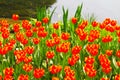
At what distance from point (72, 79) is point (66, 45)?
100 centimetres

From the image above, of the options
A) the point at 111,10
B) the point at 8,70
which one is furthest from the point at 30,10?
the point at 8,70

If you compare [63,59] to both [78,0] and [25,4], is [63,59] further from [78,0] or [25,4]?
[78,0]

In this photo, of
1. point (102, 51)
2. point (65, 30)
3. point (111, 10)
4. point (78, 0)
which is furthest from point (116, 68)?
point (78, 0)

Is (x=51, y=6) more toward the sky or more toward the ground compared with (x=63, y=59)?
more toward the sky

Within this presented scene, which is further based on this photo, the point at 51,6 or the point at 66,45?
the point at 51,6

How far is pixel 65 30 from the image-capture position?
902 cm

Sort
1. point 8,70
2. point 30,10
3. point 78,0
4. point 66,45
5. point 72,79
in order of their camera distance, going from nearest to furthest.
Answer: point 72,79 → point 8,70 → point 66,45 → point 30,10 → point 78,0

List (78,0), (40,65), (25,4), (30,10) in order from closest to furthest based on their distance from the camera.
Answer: (40,65) → (30,10) → (25,4) → (78,0)

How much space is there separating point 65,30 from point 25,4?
6.82m

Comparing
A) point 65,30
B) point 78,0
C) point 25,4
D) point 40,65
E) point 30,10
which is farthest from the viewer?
point 78,0

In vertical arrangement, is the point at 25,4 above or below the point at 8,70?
above

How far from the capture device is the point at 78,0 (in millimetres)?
17609

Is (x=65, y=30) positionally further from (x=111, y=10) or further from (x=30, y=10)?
(x=111, y=10)

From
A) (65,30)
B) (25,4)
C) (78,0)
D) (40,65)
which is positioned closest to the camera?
(40,65)
